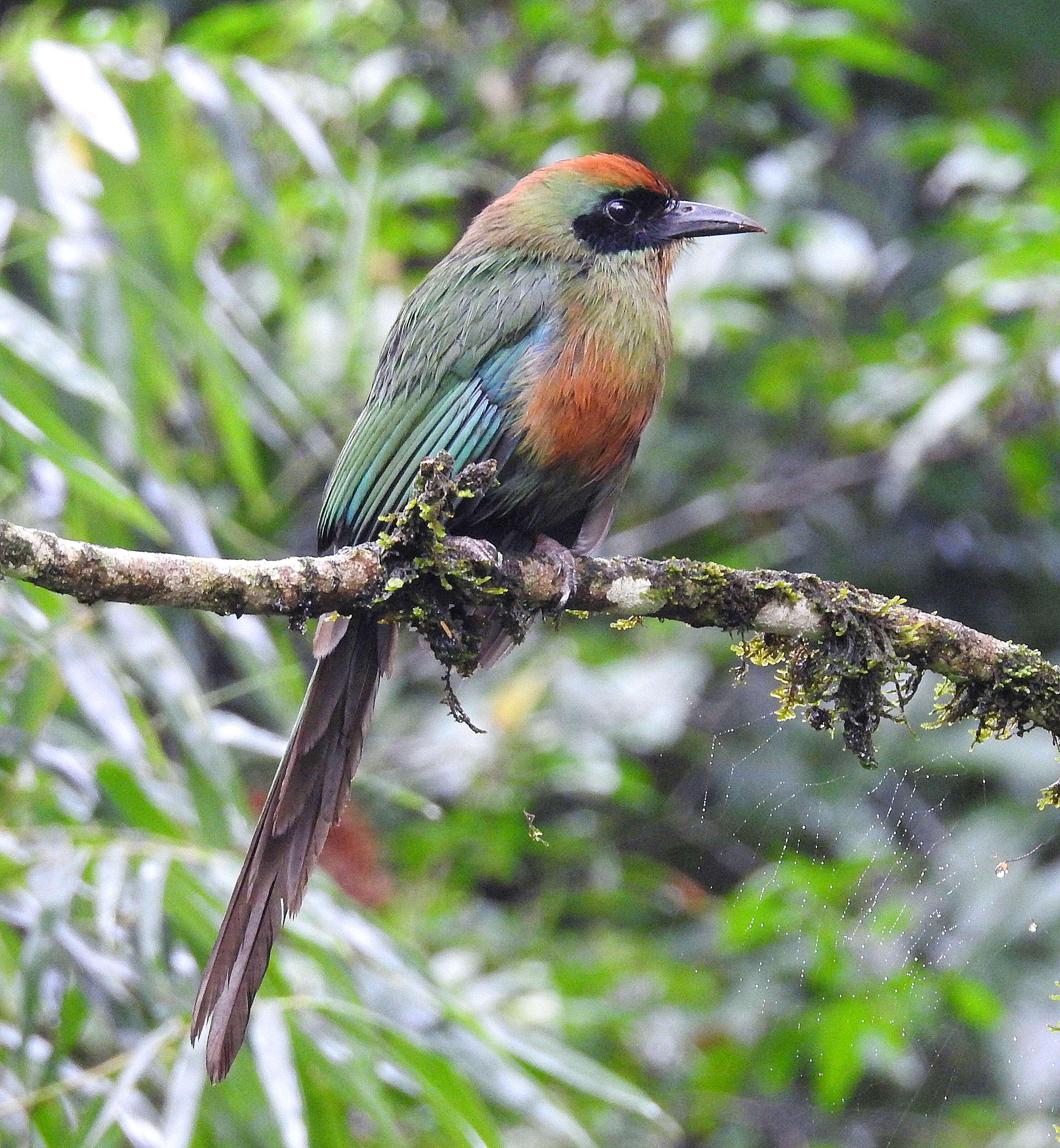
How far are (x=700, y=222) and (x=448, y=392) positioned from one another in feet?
2.39

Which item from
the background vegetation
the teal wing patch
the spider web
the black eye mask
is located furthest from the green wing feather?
the spider web

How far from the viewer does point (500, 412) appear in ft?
8.36

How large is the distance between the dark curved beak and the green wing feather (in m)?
0.36

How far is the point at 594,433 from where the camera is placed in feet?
8.37

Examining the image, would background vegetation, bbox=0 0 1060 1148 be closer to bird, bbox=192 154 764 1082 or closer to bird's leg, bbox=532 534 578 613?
bird, bbox=192 154 764 1082

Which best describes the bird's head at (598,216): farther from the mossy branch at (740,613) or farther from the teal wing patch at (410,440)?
the mossy branch at (740,613)

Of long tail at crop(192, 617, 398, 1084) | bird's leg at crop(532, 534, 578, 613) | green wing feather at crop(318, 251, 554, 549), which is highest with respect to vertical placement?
green wing feather at crop(318, 251, 554, 549)

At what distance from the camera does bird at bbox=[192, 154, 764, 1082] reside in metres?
2.31

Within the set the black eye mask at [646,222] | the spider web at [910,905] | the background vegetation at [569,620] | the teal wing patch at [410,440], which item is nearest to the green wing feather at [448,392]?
the teal wing patch at [410,440]

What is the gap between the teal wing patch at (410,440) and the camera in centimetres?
256

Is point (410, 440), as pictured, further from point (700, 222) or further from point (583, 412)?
point (700, 222)

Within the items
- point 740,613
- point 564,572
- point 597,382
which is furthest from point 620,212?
point 740,613

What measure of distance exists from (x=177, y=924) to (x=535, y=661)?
86.2 inches

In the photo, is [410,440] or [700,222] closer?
[410,440]
